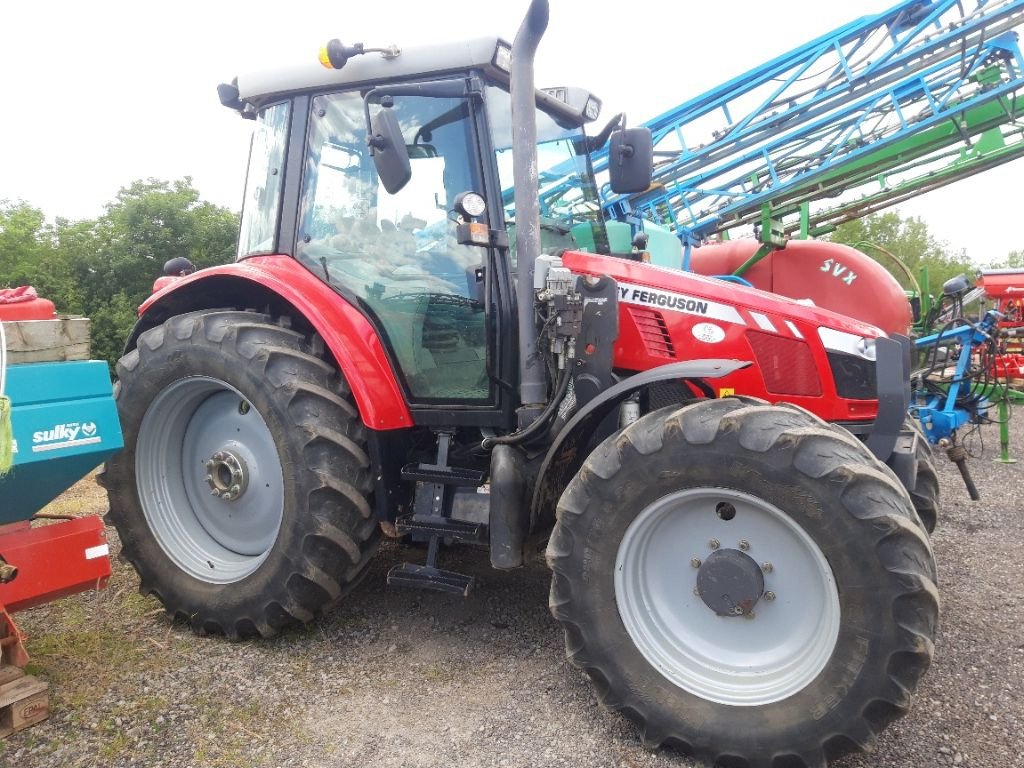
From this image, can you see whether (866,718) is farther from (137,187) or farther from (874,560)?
(137,187)

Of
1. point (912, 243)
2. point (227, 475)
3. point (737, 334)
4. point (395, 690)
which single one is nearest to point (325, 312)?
point (227, 475)

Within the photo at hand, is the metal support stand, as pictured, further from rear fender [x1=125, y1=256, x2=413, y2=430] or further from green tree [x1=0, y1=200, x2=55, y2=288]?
green tree [x1=0, y1=200, x2=55, y2=288]

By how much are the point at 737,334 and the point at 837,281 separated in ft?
11.5

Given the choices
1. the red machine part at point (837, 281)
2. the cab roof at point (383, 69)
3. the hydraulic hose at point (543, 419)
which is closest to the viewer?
the hydraulic hose at point (543, 419)

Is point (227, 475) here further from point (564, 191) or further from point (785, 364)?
point (785, 364)

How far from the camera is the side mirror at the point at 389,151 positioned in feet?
8.45

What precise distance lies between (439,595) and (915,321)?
637 cm

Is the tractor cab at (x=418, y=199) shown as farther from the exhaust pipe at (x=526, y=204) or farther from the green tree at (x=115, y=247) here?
the green tree at (x=115, y=247)

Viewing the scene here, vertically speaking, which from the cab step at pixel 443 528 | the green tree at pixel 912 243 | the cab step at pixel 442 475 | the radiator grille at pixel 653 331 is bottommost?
the cab step at pixel 443 528

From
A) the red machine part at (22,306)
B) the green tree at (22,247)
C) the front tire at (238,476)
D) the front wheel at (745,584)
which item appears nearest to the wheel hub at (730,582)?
the front wheel at (745,584)

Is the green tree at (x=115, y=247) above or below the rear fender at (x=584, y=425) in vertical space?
above

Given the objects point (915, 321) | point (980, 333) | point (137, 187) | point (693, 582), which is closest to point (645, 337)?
point (693, 582)

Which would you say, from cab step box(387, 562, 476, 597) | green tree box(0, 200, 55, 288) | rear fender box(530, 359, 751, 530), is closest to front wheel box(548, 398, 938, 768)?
rear fender box(530, 359, 751, 530)

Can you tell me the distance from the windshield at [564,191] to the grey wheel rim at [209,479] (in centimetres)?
142
